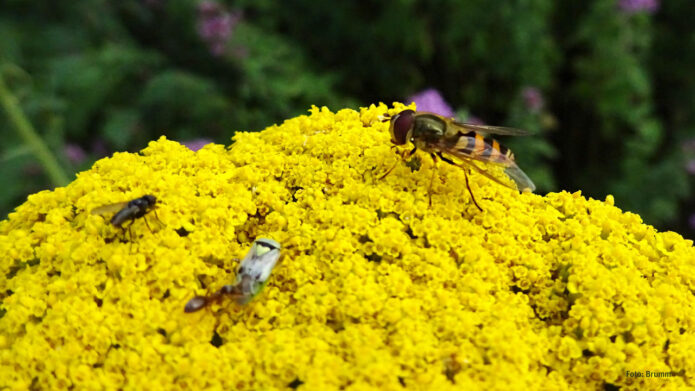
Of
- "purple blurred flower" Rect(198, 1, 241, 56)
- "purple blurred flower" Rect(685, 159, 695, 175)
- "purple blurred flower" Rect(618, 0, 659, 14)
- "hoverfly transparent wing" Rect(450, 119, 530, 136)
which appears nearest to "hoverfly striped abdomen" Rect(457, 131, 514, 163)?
"hoverfly transparent wing" Rect(450, 119, 530, 136)

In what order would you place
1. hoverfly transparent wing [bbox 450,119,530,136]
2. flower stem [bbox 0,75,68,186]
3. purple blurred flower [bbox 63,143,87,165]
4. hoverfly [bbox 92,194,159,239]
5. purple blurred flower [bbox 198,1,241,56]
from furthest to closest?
purple blurred flower [bbox 198,1,241,56] < purple blurred flower [bbox 63,143,87,165] < flower stem [bbox 0,75,68,186] < hoverfly transparent wing [bbox 450,119,530,136] < hoverfly [bbox 92,194,159,239]

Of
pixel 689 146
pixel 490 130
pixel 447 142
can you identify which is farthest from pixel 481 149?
pixel 689 146

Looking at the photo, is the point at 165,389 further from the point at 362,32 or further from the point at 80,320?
the point at 362,32

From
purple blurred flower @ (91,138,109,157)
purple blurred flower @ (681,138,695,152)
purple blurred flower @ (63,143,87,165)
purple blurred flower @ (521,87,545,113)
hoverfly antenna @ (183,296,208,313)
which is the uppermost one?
purple blurred flower @ (681,138,695,152)

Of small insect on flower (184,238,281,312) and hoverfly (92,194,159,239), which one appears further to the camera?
hoverfly (92,194,159,239)

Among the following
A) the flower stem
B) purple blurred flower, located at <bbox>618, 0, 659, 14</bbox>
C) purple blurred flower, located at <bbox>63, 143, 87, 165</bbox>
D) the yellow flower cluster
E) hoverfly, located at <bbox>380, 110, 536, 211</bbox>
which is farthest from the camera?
purple blurred flower, located at <bbox>618, 0, 659, 14</bbox>

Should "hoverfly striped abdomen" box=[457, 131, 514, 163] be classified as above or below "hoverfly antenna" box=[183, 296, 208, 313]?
above

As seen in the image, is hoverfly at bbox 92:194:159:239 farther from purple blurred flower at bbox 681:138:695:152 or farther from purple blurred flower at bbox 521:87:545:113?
purple blurred flower at bbox 681:138:695:152
